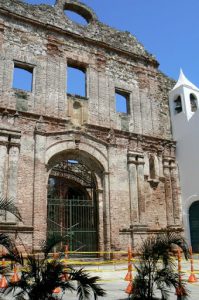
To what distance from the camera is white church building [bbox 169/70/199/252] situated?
1520 cm

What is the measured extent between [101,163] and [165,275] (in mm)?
8654

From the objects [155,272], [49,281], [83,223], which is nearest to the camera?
[49,281]

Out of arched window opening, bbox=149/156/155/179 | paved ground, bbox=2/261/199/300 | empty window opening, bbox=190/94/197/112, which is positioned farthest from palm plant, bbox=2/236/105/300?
empty window opening, bbox=190/94/197/112

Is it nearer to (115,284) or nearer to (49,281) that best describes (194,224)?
(115,284)

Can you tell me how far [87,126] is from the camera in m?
14.4

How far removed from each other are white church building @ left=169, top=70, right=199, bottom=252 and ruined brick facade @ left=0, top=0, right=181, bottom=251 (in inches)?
14.8

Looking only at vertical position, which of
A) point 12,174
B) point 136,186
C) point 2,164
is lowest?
point 136,186

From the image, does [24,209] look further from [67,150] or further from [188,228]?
[188,228]

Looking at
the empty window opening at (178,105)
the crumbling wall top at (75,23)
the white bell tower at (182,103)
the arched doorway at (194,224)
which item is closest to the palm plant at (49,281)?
the arched doorway at (194,224)

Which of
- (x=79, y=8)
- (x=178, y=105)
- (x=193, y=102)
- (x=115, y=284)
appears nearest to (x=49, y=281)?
(x=115, y=284)

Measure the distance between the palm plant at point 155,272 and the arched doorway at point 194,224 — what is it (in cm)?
913

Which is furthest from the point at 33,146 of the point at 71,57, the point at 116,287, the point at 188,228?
the point at 188,228

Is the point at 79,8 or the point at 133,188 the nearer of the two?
the point at 133,188

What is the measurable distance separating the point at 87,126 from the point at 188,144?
4.98m
